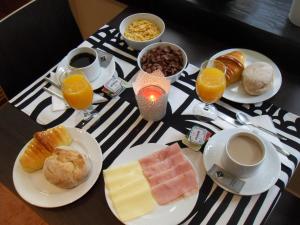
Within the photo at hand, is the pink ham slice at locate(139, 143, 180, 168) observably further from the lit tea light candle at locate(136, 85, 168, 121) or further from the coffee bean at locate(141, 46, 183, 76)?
the coffee bean at locate(141, 46, 183, 76)

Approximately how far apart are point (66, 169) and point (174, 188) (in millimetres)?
278

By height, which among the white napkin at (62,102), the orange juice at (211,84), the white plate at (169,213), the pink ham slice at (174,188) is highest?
the orange juice at (211,84)

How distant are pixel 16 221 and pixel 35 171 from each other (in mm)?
897

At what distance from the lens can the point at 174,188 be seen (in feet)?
2.53

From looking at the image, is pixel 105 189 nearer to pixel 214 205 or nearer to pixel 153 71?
pixel 214 205

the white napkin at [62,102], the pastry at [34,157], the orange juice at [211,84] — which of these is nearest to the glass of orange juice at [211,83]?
the orange juice at [211,84]

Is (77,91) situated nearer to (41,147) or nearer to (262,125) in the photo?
(41,147)

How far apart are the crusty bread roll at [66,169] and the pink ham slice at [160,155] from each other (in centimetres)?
16

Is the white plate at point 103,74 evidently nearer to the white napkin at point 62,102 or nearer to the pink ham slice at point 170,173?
the white napkin at point 62,102

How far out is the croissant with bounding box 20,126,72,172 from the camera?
0.84 m

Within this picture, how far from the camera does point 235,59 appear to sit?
1.00 m

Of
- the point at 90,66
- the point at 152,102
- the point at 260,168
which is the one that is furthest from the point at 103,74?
the point at 260,168

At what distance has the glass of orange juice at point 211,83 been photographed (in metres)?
0.89

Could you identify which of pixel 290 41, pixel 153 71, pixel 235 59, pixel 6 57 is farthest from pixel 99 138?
pixel 290 41
